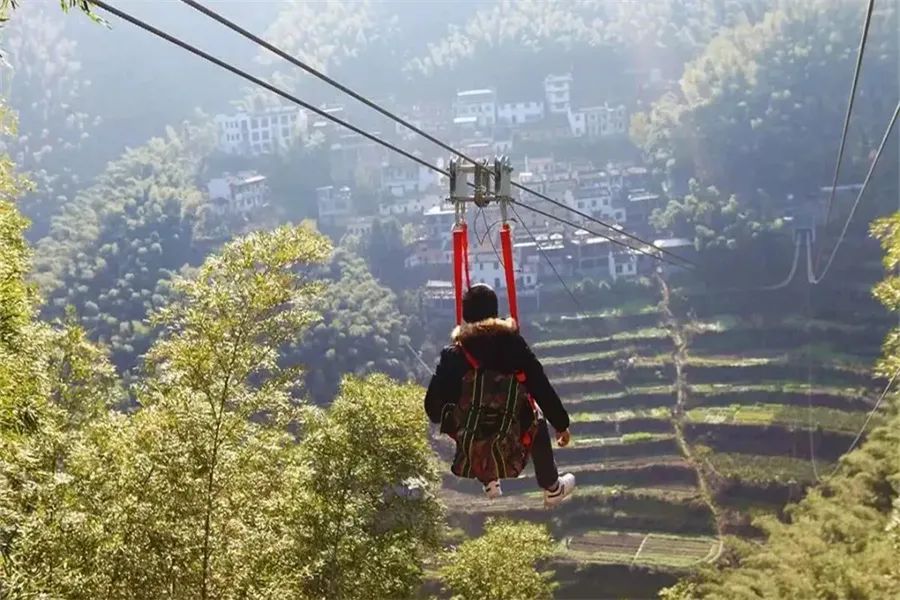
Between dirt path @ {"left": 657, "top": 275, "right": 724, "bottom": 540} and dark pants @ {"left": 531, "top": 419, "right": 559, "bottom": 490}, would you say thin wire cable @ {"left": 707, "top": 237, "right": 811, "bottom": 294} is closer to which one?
dirt path @ {"left": 657, "top": 275, "right": 724, "bottom": 540}

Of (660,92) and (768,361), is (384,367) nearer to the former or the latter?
(768,361)

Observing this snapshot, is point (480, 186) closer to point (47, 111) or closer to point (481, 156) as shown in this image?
point (481, 156)

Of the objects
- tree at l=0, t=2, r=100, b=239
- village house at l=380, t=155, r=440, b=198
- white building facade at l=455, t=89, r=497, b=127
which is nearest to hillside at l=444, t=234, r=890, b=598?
village house at l=380, t=155, r=440, b=198

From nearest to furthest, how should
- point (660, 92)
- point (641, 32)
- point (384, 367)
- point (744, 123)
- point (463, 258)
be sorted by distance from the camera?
1. point (463, 258)
2. point (384, 367)
3. point (744, 123)
4. point (660, 92)
5. point (641, 32)

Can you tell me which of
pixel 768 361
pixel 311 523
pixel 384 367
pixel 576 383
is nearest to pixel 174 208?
pixel 384 367

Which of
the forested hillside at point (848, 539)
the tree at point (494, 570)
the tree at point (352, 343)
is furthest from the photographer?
the tree at point (352, 343)

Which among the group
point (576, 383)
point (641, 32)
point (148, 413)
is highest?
point (641, 32)

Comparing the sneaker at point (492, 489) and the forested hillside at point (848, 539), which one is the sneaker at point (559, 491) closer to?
the sneaker at point (492, 489)

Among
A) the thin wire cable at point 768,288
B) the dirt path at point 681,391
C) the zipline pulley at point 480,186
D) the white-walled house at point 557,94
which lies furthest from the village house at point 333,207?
the zipline pulley at point 480,186
